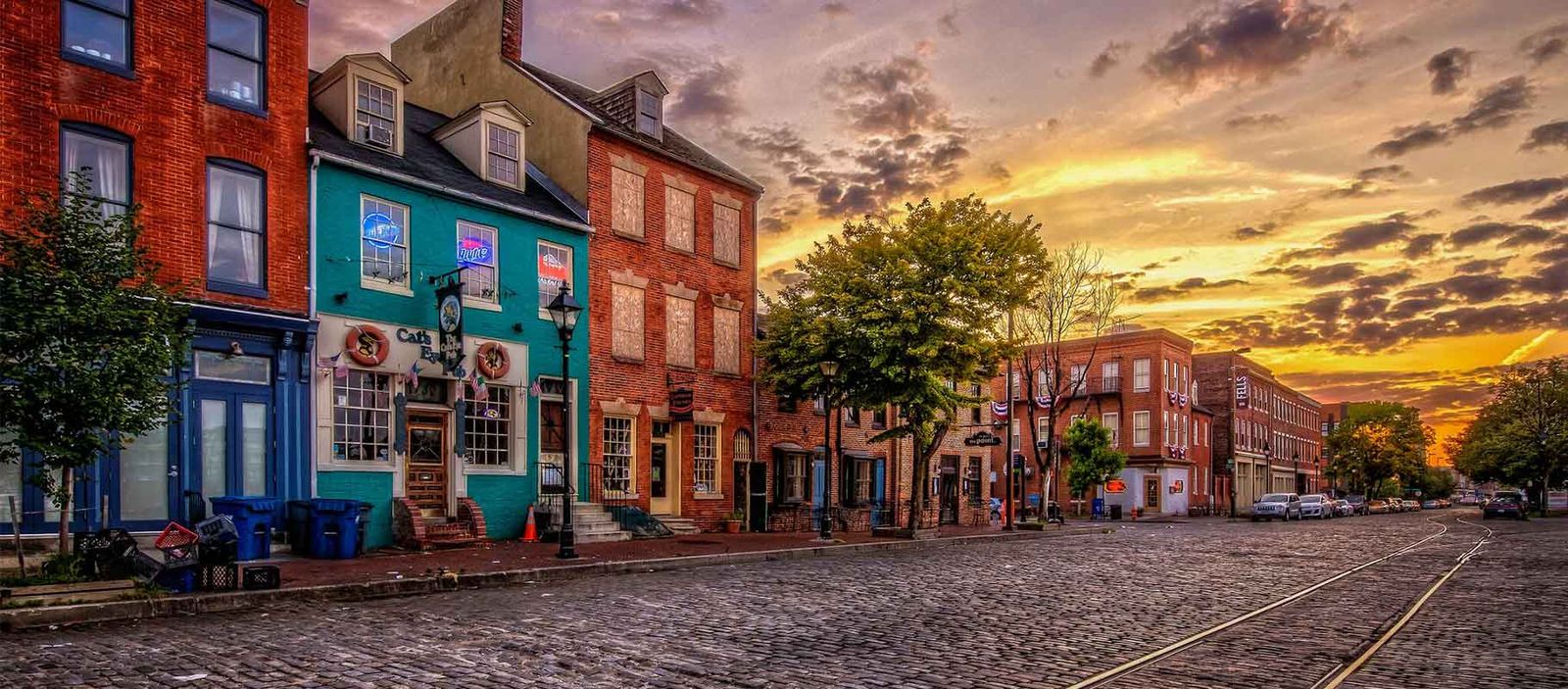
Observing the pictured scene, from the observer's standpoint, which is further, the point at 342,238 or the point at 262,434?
the point at 342,238

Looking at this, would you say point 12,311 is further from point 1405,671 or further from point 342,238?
point 1405,671

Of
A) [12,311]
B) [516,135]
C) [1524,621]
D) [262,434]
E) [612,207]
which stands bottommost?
[1524,621]

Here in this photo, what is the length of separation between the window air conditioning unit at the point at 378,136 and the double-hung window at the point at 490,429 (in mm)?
5308

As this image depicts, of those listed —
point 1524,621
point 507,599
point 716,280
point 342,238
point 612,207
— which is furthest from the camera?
A: point 716,280

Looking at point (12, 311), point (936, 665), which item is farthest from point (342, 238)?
point (936, 665)

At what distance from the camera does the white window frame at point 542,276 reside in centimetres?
2266

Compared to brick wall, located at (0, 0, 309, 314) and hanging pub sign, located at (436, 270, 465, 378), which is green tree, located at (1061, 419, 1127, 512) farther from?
brick wall, located at (0, 0, 309, 314)

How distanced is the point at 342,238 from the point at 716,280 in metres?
10.7

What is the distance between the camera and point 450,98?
27453 millimetres

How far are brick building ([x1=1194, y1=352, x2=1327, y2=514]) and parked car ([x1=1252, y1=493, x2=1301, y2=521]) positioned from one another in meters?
5.24

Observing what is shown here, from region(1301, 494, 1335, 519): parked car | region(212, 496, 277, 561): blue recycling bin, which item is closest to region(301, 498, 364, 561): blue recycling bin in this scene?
region(212, 496, 277, 561): blue recycling bin

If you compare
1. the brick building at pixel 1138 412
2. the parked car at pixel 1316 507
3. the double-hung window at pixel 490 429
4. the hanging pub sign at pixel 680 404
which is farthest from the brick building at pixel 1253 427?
the double-hung window at pixel 490 429

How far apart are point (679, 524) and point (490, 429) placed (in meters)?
5.44

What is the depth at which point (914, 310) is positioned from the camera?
24.8 m
